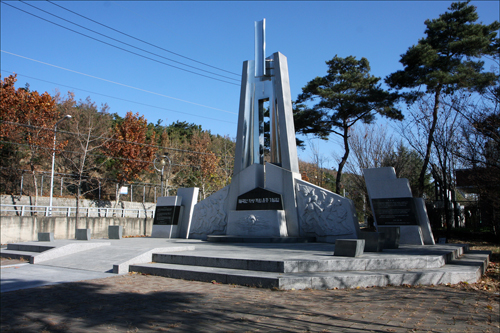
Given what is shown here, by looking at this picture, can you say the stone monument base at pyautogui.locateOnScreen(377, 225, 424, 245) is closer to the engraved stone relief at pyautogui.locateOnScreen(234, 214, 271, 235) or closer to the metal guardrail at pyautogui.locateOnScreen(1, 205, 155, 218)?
the engraved stone relief at pyautogui.locateOnScreen(234, 214, 271, 235)

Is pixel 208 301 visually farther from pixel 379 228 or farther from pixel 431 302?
pixel 379 228

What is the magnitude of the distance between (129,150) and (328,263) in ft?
94.0

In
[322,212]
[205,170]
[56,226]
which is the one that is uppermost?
[205,170]

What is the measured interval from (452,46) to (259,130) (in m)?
11.5

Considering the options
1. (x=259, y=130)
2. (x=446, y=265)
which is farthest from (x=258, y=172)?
(x=446, y=265)

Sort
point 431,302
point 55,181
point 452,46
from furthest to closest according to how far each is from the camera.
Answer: point 55,181, point 452,46, point 431,302

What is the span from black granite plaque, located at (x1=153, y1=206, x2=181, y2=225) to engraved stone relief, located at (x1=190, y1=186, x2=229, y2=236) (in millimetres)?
947

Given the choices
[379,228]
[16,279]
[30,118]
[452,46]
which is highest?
[452,46]

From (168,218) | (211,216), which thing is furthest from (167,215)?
(211,216)

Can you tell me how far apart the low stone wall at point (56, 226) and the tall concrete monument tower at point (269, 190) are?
8.93 metres

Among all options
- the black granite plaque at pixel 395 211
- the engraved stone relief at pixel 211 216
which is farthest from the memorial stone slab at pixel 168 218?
the black granite plaque at pixel 395 211

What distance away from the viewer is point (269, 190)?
15.0 meters

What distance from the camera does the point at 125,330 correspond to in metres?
4.30

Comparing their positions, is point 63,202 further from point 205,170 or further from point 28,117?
point 205,170
